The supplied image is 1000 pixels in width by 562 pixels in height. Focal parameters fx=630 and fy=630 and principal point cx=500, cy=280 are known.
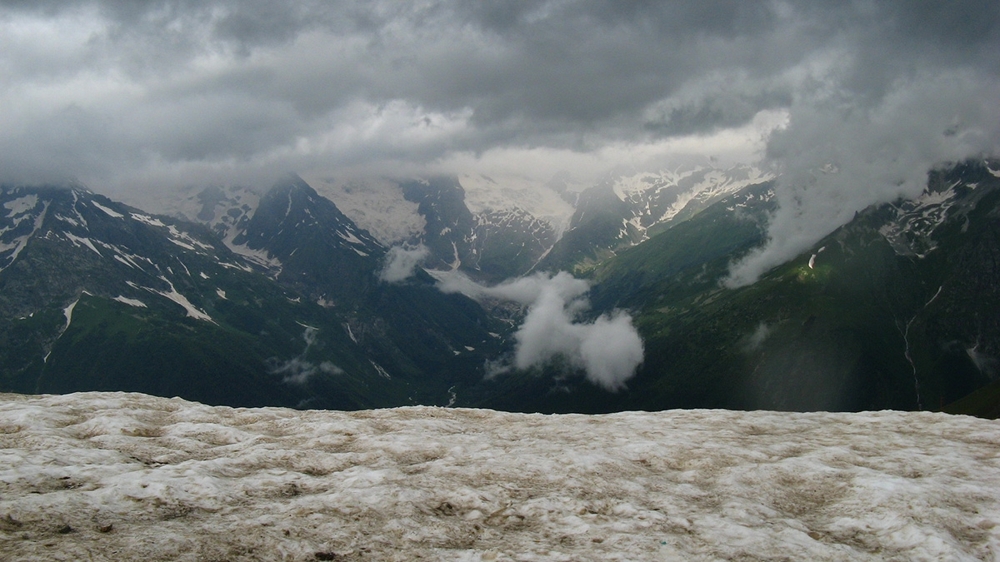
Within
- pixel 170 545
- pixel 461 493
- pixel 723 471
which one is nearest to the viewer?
pixel 170 545

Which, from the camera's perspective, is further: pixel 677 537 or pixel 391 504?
pixel 391 504

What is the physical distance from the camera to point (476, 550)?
22656 mm

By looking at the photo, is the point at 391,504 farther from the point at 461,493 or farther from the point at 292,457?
the point at 292,457

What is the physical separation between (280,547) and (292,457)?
1080cm

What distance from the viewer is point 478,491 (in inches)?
1107

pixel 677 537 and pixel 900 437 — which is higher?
pixel 900 437

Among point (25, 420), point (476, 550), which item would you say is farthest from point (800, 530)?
point (25, 420)

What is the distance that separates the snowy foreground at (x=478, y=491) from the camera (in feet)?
73.5

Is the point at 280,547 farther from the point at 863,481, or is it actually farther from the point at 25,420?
the point at 863,481

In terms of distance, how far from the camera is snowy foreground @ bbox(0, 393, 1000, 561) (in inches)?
882

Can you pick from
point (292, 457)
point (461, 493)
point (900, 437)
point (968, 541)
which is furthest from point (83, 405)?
point (900, 437)

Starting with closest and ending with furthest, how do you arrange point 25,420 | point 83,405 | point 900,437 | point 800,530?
1. point 800,530
2. point 25,420
3. point 900,437
4. point 83,405

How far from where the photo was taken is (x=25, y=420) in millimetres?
34781

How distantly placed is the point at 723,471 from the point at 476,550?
15.1 meters
